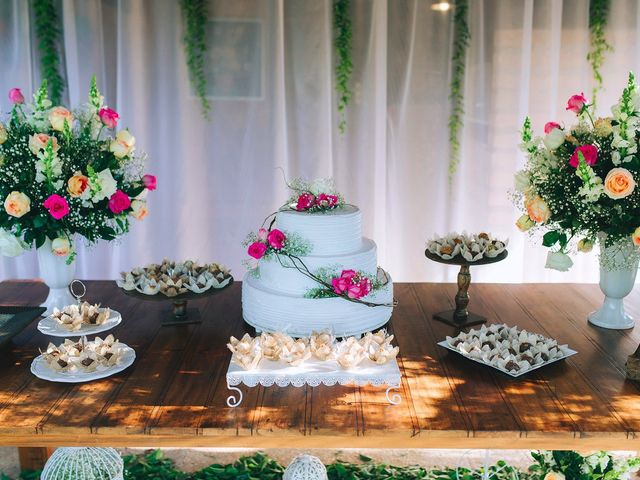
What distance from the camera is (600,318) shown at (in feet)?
6.93

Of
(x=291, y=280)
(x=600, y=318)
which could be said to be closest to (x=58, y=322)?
(x=291, y=280)

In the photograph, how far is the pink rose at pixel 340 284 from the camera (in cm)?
186

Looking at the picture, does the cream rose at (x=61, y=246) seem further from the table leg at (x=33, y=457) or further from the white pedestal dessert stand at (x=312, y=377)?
the table leg at (x=33, y=457)

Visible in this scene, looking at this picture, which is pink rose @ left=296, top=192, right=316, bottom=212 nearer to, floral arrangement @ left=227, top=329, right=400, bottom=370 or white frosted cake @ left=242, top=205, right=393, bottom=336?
white frosted cake @ left=242, top=205, right=393, bottom=336

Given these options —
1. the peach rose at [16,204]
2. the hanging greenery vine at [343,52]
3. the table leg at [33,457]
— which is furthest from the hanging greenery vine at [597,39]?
the table leg at [33,457]

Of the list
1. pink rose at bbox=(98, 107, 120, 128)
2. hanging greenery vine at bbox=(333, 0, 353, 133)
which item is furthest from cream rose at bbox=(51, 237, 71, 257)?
hanging greenery vine at bbox=(333, 0, 353, 133)

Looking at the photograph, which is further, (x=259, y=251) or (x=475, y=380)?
(x=259, y=251)

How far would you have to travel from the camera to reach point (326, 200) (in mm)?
2029

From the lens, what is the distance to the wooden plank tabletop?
1.48 m

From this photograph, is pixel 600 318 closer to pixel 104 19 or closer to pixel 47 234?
pixel 47 234

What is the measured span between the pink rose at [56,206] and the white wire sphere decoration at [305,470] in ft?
3.29

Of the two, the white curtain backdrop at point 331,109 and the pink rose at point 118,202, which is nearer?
the pink rose at point 118,202

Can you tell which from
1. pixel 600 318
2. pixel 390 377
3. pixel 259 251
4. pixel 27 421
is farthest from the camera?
pixel 600 318

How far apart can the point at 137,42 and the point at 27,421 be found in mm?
2507
